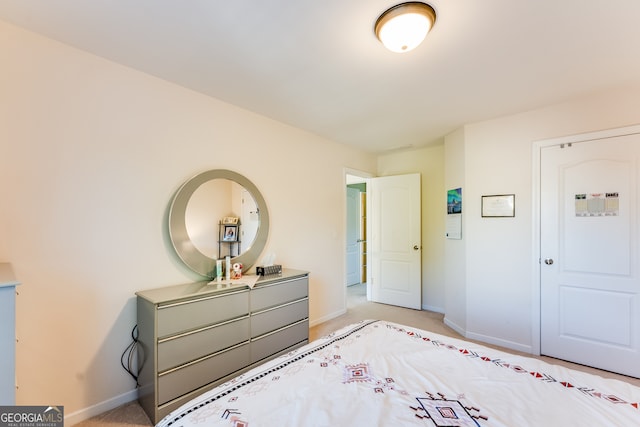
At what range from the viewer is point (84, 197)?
191cm

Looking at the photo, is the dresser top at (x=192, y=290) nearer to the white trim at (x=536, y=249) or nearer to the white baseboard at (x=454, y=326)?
the white baseboard at (x=454, y=326)

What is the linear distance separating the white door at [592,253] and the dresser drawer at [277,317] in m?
Result: 2.38

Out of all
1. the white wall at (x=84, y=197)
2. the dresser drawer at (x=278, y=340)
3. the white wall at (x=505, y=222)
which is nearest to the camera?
the white wall at (x=84, y=197)

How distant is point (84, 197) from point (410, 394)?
→ 2.27m

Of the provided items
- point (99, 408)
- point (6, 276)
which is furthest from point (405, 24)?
point (99, 408)

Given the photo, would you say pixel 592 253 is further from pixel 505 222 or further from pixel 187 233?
pixel 187 233

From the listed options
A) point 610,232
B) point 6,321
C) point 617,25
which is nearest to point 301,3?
point 617,25

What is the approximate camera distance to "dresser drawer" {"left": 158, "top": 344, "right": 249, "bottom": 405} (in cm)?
188

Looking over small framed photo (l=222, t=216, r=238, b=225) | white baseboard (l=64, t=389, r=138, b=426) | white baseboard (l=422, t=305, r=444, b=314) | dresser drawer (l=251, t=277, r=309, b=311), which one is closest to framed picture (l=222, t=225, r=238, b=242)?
small framed photo (l=222, t=216, r=238, b=225)

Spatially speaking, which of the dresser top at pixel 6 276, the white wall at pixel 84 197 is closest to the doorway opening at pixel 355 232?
the white wall at pixel 84 197

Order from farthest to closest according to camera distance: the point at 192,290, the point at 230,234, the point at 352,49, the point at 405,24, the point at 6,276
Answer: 1. the point at 230,234
2. the point at 192,290
3. the point at 352,49
4. the point at 405,24
5. the point at 6,276

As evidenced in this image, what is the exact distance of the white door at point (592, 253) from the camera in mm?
2410

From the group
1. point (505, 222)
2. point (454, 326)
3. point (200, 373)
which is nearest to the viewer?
point (200, 373)

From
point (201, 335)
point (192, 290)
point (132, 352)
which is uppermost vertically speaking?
point (192, 290)
